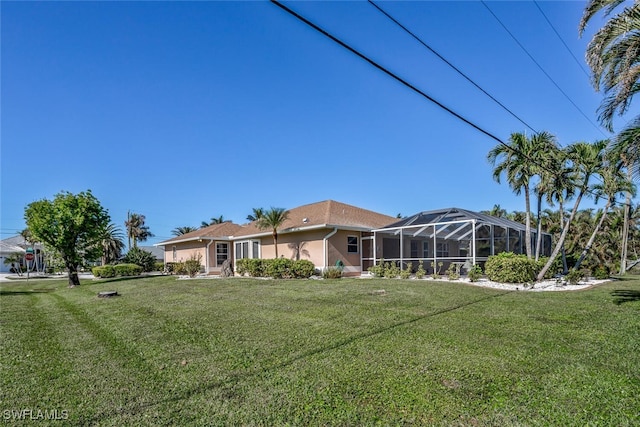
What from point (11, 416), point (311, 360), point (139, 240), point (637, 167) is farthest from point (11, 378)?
point (139, 240)

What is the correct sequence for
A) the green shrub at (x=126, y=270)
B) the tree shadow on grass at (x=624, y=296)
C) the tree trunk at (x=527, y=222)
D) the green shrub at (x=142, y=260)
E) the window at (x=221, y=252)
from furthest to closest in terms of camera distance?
the green shrub at (x=142, y=260)
the window at (x=221, y=252)
the green shrub at (x=126, y=270)
the tree trunk at (x=527, y=222)
the tree shadow on grass at (x=624, y=296)

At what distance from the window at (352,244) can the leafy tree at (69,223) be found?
15.7 metres

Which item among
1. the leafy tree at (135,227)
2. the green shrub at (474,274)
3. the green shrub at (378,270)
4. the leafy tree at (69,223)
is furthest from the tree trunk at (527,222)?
the leafy tree at (135,227)

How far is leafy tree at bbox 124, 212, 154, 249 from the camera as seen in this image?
51062mm

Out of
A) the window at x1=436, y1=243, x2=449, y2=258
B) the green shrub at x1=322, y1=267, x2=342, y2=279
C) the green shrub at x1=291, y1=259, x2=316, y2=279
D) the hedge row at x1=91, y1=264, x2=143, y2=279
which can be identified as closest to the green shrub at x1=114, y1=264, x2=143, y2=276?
the hedge row at x1=91, y1=264, x2=143, y2=279

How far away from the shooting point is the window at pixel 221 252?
95.3 ft

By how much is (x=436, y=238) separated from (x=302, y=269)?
27.2 ft

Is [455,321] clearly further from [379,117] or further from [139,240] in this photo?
[139,240]

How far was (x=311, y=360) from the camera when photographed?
5.54 m

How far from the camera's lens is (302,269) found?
756 inches

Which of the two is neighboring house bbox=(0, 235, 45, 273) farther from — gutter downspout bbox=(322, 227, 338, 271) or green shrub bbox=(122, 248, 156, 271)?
gutter downspout bbox=(322, 227, 338, 271)

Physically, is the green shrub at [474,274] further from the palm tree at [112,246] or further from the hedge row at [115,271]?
the palm tree at [112,246]

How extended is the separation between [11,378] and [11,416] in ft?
5.04

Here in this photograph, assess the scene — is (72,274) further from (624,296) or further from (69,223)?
(624,296)
